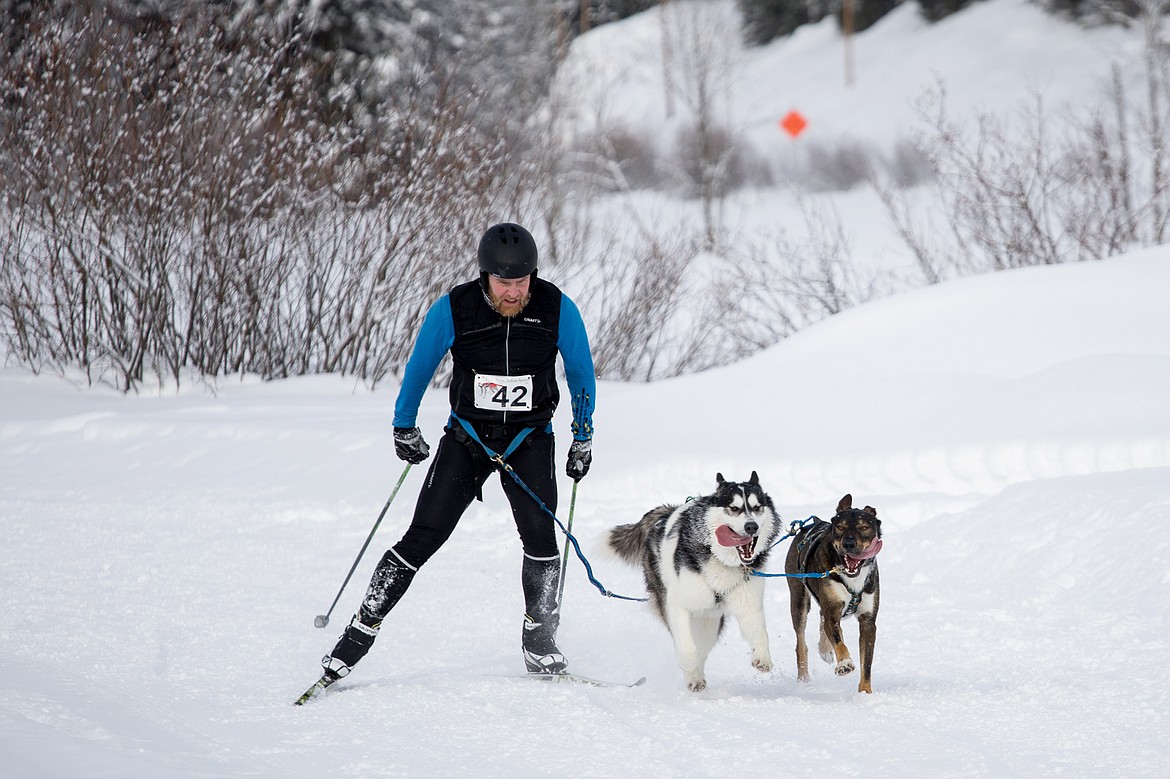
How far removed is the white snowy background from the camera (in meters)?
3.94

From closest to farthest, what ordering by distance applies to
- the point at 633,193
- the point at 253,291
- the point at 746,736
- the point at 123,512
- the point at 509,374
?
the point at 746,736 → the point at 509,374 → the point at 123,512 → the point at 253,291 → the point at 633,193

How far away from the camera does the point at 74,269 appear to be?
1277cm

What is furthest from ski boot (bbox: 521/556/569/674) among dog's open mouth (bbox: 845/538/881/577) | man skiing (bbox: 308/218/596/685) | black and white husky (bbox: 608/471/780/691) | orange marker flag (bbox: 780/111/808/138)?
orange marker flag (bbox: 780/111/808/138)

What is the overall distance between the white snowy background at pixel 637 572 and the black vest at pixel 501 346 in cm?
119

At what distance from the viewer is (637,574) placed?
7242 mm

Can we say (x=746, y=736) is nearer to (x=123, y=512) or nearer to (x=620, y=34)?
(x=123, y=512)

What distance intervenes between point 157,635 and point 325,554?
6.92 ft

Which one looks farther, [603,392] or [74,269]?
[74,269]

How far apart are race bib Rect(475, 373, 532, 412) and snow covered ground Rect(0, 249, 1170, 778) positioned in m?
1.14

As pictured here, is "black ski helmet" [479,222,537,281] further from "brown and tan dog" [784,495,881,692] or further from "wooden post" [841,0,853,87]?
"wooden post" [841,0,853,87]

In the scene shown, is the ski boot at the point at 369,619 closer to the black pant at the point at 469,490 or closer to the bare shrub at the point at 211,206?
the black pant at the point at 469,490

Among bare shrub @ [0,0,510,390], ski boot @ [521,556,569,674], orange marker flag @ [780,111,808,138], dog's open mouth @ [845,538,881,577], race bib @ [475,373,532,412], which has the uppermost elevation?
orange marker flag @ [780,111,808,138]

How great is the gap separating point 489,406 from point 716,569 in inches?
45.6

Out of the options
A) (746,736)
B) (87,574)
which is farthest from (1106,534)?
(87,574)
